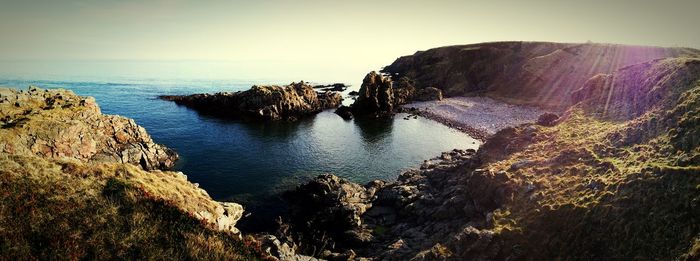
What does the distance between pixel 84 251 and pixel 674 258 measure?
31.1 meters

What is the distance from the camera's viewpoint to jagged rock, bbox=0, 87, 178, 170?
3753 cm

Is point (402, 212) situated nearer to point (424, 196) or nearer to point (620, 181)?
point (424, 196)

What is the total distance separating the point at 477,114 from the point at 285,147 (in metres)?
64.2

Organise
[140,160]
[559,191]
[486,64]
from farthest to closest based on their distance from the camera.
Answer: [486,64]
[140,160]
[559,191]

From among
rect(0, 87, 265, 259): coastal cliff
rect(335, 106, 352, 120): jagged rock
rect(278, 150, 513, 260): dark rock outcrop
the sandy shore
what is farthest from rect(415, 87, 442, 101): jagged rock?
rect(0, 87, 265, 259): coastal cliff

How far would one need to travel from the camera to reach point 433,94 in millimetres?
Result: 137375

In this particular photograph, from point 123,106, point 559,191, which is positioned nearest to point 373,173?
point 559,191

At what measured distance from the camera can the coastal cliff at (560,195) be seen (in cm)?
2114

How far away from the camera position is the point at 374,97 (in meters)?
118

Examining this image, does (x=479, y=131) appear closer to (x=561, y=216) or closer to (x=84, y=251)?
(x=561, y=216)

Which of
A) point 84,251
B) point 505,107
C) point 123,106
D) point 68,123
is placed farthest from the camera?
point 123,106

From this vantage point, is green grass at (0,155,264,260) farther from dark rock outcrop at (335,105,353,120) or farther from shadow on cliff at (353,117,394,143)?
dark rock outcrop at (335,105,353,120)

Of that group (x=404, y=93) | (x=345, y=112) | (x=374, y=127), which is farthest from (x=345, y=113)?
(x=404, y=93)

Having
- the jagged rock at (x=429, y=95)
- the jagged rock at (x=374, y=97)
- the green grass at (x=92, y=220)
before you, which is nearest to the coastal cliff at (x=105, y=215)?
the green grass at (x=92, y=220)
